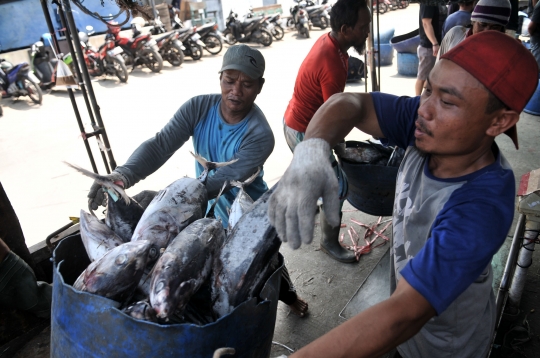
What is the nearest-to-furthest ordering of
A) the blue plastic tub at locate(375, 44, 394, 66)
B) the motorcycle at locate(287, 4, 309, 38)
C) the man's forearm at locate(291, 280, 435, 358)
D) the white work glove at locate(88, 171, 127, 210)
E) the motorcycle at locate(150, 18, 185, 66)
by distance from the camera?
1. the man's forearm at locate(291, 280, 435, 358)
2. the white work glove at locate(88, 171, 127, 210)
3. the blue plastic tub at locate(375, 44, 394, 66)
4. the motorcycle at locate(150, 18, 185, 66)
5. the motorcycle at locate(287, 4, 309, 38)

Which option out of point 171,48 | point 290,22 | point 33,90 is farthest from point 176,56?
point 290,22

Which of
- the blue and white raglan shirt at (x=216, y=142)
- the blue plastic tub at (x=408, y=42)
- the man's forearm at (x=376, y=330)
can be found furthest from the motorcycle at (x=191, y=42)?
the man's forearm at (x=376, y=330)

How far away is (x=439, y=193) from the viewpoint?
133cm

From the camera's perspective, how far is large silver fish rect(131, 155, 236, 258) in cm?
146

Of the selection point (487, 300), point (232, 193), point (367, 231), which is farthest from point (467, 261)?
point (367, 231)

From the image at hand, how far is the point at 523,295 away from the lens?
9.26 ft

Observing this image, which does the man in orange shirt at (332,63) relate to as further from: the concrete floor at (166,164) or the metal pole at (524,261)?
the metal pole at (524,261)

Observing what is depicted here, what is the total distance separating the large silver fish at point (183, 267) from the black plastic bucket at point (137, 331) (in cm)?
8

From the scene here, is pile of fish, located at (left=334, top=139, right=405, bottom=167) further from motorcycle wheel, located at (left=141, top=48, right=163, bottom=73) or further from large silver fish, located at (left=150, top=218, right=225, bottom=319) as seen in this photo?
motorcycle wheel, located at (left=141, top=48, right=163, bottom=73)

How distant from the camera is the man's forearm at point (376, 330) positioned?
949mm

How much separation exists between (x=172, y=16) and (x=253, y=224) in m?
15.1

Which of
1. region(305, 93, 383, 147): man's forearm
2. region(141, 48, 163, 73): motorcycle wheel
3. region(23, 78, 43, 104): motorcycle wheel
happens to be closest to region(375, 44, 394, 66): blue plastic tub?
region(141, 48, 163, 73): motorcycle wheel

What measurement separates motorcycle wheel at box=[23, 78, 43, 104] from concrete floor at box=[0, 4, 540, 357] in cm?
21

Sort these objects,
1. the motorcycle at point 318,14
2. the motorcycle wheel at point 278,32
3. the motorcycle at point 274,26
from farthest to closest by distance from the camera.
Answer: the motorcycle at point 318,14 → the motorcycle wheel at point 278,32 → the motorcycle at point 274,26
